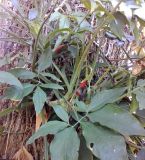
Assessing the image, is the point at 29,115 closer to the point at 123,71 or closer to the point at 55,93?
the point at 55,93

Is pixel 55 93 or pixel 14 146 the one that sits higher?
pixel 55 93

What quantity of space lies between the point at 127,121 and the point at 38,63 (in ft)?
0.85

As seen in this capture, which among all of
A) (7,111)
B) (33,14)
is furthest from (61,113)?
(33,14)

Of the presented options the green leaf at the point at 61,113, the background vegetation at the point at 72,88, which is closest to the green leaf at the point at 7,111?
the background vegetation at the point at 72,88

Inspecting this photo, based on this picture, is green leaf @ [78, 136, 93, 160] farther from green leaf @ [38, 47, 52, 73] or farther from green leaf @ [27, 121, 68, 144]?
green leaf @ [38, 47, 52, 73]

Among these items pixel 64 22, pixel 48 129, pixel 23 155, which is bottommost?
pixel 23 155

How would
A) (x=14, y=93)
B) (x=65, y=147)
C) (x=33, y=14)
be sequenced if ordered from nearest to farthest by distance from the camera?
(x=65, y=147)
(x=14, y=93)
(x=33, y=14)

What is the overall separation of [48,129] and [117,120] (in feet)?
0.42

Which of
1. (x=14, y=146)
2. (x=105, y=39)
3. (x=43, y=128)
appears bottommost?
(x=14, y=146)

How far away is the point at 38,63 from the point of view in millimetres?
743

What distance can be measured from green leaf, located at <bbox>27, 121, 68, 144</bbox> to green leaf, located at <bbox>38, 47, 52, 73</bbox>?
6.4 inches

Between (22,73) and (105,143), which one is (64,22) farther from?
(105,143)

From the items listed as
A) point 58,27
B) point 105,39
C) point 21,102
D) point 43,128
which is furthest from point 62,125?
point 105,39

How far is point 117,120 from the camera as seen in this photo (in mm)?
594
